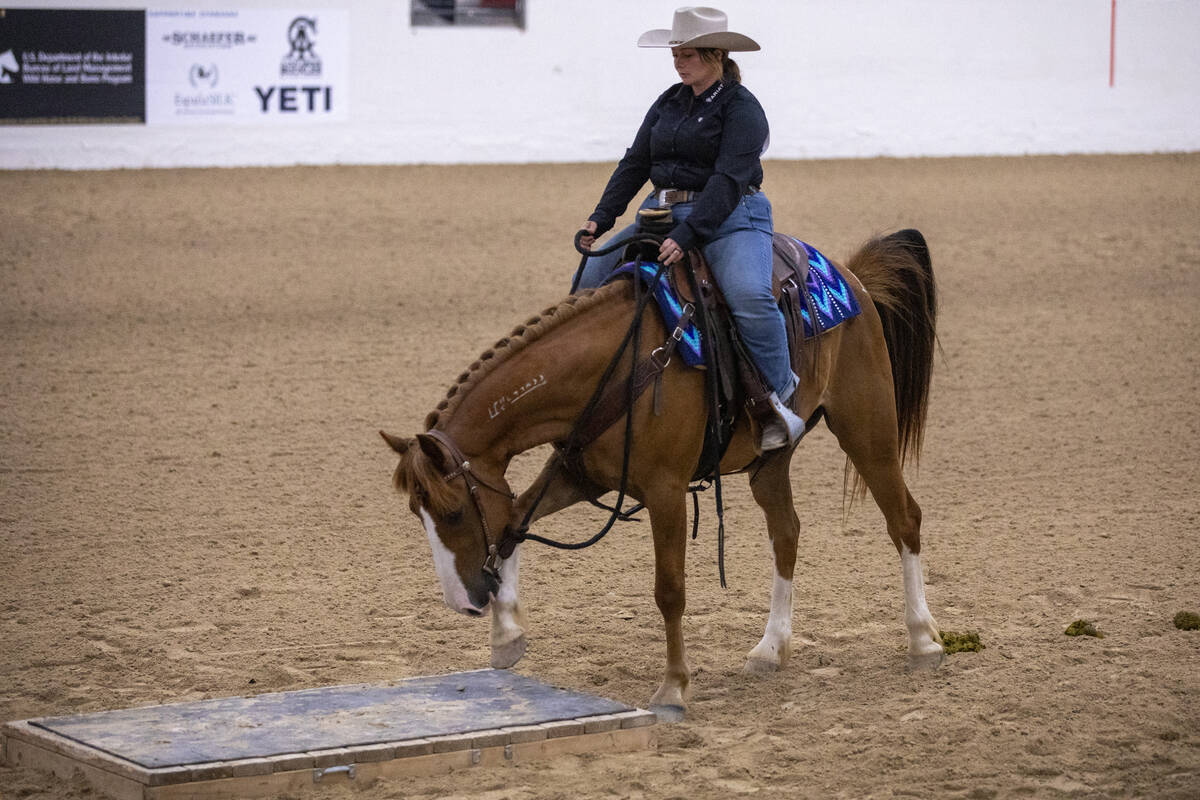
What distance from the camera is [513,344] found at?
4566mm

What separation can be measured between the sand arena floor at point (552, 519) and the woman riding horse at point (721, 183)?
1178mm

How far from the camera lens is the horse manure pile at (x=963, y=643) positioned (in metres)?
5.27

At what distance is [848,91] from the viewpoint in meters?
17.2

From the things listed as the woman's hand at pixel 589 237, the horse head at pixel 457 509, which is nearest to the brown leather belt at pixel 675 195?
the woman's hand at pixel 589 237

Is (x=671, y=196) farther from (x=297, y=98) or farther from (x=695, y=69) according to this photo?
(x=297, y=98)

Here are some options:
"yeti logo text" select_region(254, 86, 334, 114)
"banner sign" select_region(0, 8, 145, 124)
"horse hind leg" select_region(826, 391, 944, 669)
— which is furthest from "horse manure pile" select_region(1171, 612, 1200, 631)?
"banner sign" select_region(0, 8, 145, 124)

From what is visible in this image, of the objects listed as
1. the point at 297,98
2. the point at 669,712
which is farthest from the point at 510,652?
the point at 297,98

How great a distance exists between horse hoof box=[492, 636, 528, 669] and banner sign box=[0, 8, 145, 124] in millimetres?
11934

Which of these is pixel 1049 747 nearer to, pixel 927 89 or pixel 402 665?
pixel 402 665

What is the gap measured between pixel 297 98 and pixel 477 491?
12.2 m

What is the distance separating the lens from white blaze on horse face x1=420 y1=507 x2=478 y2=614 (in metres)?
4.45

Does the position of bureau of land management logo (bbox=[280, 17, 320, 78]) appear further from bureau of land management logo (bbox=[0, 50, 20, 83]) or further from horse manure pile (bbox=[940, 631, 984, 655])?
horse manure pile (bbox=[940, 631, 984, 655])

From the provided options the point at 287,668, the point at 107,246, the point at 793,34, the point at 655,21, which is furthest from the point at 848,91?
the point at 287,668

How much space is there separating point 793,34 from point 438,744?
14370 millimetres
